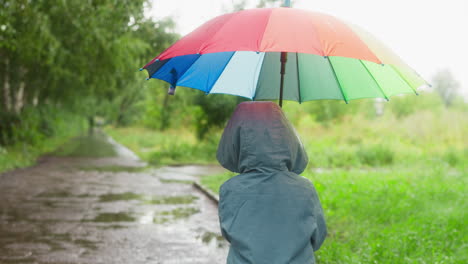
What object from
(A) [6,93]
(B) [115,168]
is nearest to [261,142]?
(B) [115,168]

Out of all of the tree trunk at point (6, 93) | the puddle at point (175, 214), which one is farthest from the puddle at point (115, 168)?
the puddle at point (175, 214)

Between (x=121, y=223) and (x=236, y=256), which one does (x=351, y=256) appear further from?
(x=121, y=223)

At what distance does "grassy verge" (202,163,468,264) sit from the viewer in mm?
5951

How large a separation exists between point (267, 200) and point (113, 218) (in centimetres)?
684

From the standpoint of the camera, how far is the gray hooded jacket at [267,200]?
2.85 meters

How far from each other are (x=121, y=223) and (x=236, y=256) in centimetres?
622

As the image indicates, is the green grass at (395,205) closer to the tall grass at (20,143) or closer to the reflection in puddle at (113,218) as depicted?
the reflection in puddle at (113,218)

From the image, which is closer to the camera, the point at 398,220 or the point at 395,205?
the point at 398,220

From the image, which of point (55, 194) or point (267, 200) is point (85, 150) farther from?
point (267, 200)

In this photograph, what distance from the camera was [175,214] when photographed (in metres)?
9.73

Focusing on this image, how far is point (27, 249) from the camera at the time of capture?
22.2 feet

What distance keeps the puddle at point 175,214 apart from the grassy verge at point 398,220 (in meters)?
2.69

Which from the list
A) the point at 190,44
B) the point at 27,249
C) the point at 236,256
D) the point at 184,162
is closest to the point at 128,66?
the point at 184,162

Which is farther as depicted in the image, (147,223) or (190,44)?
(147,223)
